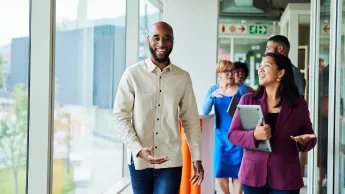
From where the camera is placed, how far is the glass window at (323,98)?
4.24m

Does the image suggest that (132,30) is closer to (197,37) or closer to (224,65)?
(197,37)

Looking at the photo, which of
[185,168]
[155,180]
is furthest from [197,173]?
[185,168]

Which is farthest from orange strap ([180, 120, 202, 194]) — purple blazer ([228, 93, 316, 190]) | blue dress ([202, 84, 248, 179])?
purple blazer ([228, 93, 316, 190])

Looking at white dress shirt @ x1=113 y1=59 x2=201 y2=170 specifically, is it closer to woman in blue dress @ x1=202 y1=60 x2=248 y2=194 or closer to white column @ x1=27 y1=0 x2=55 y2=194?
white column @ x1=27 y1=0 x2=55 y2=194

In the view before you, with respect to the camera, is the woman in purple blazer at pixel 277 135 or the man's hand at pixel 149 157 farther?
the woman in purple blazer at pixel 277 135

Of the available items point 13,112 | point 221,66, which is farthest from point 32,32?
point 221,66

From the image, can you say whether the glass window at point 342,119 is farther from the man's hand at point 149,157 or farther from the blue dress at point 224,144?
the man's hand at point 149,157

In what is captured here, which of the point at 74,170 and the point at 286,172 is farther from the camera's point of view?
the point at 74,170

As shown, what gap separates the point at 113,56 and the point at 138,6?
74 centimetres

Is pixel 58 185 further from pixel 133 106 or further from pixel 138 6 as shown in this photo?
pixel 138 6

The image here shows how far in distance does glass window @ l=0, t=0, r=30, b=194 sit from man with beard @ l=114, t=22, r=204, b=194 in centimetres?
64

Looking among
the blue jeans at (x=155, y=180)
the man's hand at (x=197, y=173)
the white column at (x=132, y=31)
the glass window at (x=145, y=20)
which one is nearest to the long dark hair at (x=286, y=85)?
the man's hand at (x=197, y=173)

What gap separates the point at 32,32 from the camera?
2914 millimetres

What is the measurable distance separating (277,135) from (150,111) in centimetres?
73
